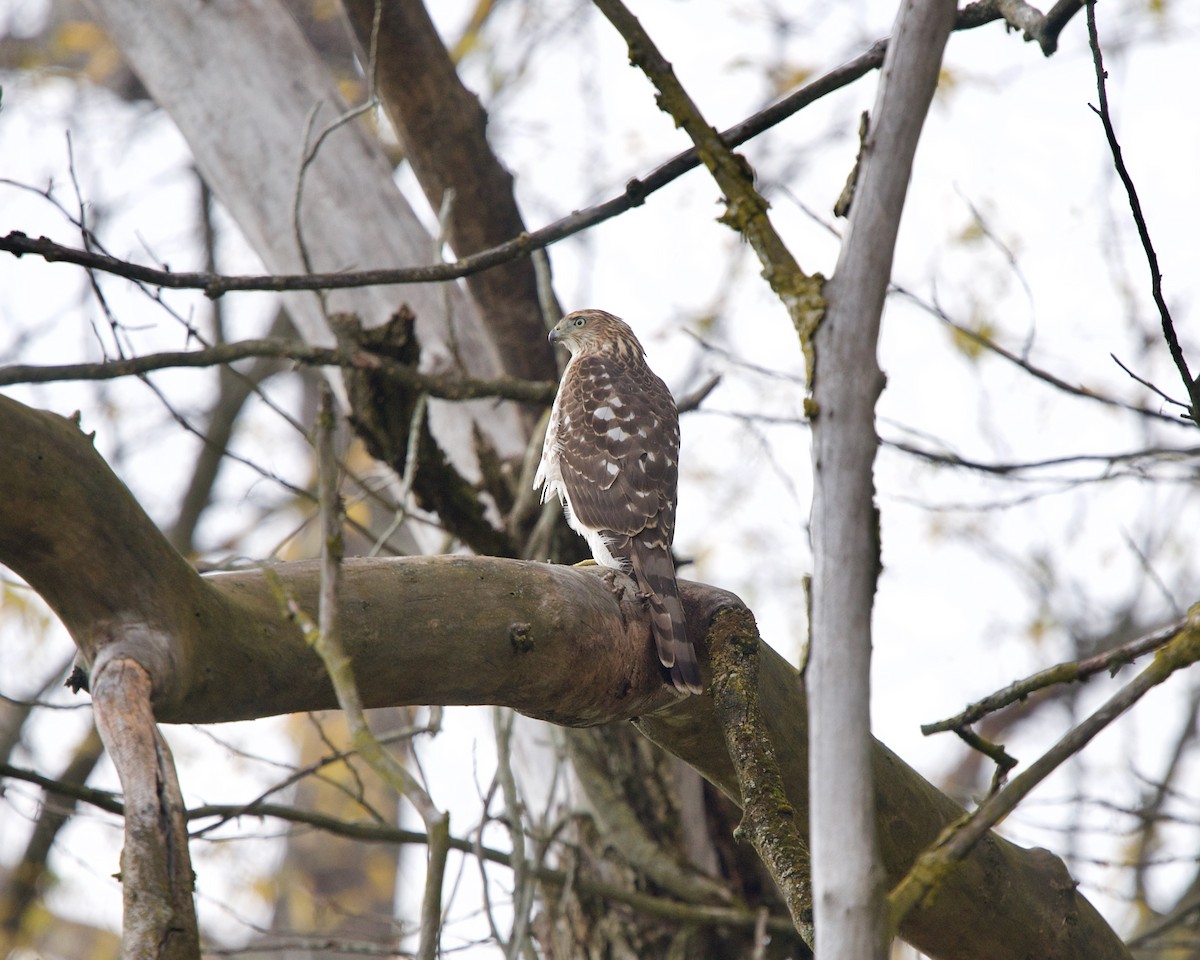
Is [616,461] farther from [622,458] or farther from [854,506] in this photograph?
[854,506]

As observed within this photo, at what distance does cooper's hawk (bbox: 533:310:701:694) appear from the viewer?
13.0ft

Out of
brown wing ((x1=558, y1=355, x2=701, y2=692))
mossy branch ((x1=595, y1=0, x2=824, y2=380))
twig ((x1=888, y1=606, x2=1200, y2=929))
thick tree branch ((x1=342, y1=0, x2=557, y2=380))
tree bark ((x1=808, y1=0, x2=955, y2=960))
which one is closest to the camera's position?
tree bark ((x1=808, y1=0, x2=955, y2=960))

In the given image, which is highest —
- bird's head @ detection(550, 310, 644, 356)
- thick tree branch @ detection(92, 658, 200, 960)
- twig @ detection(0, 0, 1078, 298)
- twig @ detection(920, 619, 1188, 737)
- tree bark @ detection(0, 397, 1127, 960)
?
bird's head @ detection(550, 310, 644, 356)

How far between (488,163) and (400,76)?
20.0 inches

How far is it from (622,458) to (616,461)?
34 mm

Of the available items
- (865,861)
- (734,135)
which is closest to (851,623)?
(865,861)

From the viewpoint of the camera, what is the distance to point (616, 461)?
4375mm

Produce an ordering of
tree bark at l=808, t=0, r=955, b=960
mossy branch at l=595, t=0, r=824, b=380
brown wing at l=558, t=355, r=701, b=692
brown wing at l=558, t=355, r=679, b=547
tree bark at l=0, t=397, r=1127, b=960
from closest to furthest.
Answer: tree bark at l=808, t=0, r=955, b=960
mossy branch at l=595, t=0, r=824, b=380
tree bark at l=0, t=397, r=1127, b=960
brown wing at l=558, t=355, r=701, b=692
brown wing at l=558, t=355, r=679, b=547

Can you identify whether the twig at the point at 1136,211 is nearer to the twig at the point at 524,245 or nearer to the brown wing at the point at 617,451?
the twig at the point at 524,245

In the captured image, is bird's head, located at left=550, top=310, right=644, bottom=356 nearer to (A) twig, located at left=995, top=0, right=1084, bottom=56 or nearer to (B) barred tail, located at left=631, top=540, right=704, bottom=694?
(B) barred tail, located at left=631, top=540, right=704, bottom=694

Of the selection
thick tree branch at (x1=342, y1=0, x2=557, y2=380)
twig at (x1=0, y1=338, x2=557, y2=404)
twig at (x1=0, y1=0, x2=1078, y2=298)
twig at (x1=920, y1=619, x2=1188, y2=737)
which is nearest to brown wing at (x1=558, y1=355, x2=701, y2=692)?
twig at (x1=0, y1=338, x2=557, y2=404)

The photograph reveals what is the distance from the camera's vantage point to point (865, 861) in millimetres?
1433

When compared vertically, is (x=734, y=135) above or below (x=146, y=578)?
above

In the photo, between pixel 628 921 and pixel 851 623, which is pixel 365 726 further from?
pixel 628 921
